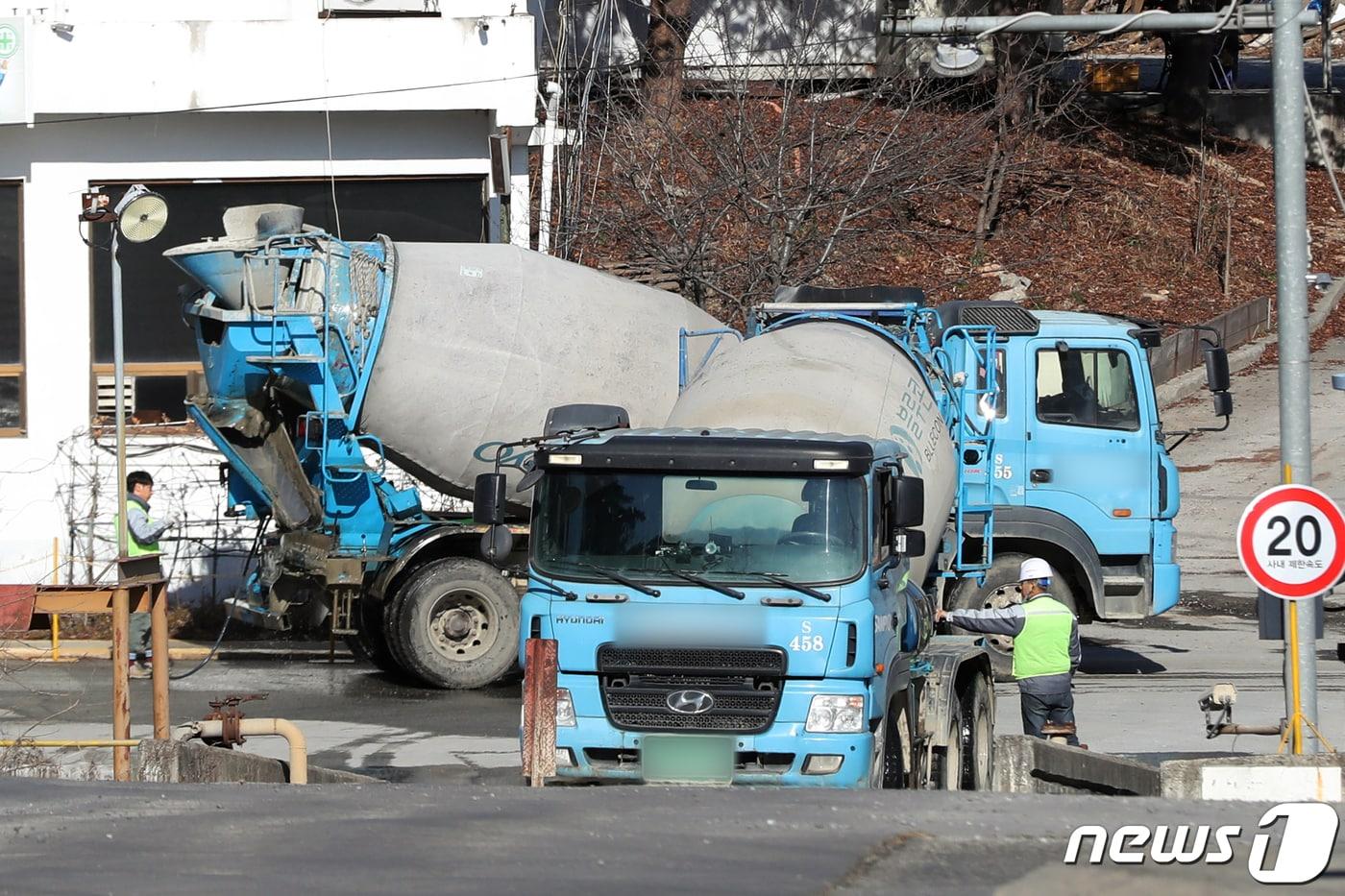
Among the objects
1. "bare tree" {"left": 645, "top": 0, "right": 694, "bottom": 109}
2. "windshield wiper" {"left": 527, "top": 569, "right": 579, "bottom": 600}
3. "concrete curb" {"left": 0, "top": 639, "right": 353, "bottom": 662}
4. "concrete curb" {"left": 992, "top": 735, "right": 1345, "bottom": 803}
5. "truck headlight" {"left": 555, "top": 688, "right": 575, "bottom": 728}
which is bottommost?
"concrete curb" {"left": 0, "top": 639, "right": 353, "bottom": 662}

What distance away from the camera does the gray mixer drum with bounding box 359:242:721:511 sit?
13.3m

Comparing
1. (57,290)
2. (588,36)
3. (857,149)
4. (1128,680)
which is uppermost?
(588,36)

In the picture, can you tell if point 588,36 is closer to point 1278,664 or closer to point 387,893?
point 1278,664

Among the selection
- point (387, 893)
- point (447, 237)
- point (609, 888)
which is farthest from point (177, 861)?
point (447, 237)

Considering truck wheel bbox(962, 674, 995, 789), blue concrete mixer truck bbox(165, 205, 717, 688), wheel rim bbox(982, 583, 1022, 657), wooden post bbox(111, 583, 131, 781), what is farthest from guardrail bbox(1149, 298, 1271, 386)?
wooden post bbox(111, 583, 131, 781)

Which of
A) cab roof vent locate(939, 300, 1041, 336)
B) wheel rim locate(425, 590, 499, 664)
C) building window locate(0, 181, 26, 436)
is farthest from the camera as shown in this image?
building window locate(0, 181, 26, 436)

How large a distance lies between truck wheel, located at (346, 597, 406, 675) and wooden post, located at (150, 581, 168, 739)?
3.90 metres

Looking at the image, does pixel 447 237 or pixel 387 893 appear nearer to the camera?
pixel 387 893

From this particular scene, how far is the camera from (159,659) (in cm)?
970

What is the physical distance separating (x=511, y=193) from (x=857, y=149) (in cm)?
575

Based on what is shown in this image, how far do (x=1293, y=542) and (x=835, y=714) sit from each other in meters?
2.60

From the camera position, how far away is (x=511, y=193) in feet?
61.6

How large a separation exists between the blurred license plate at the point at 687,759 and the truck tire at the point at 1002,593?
5.31 meters

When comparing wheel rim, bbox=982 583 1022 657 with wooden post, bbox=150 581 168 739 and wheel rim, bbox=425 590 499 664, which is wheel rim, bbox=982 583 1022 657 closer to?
wheel rim, bbox=425 590 499 664
